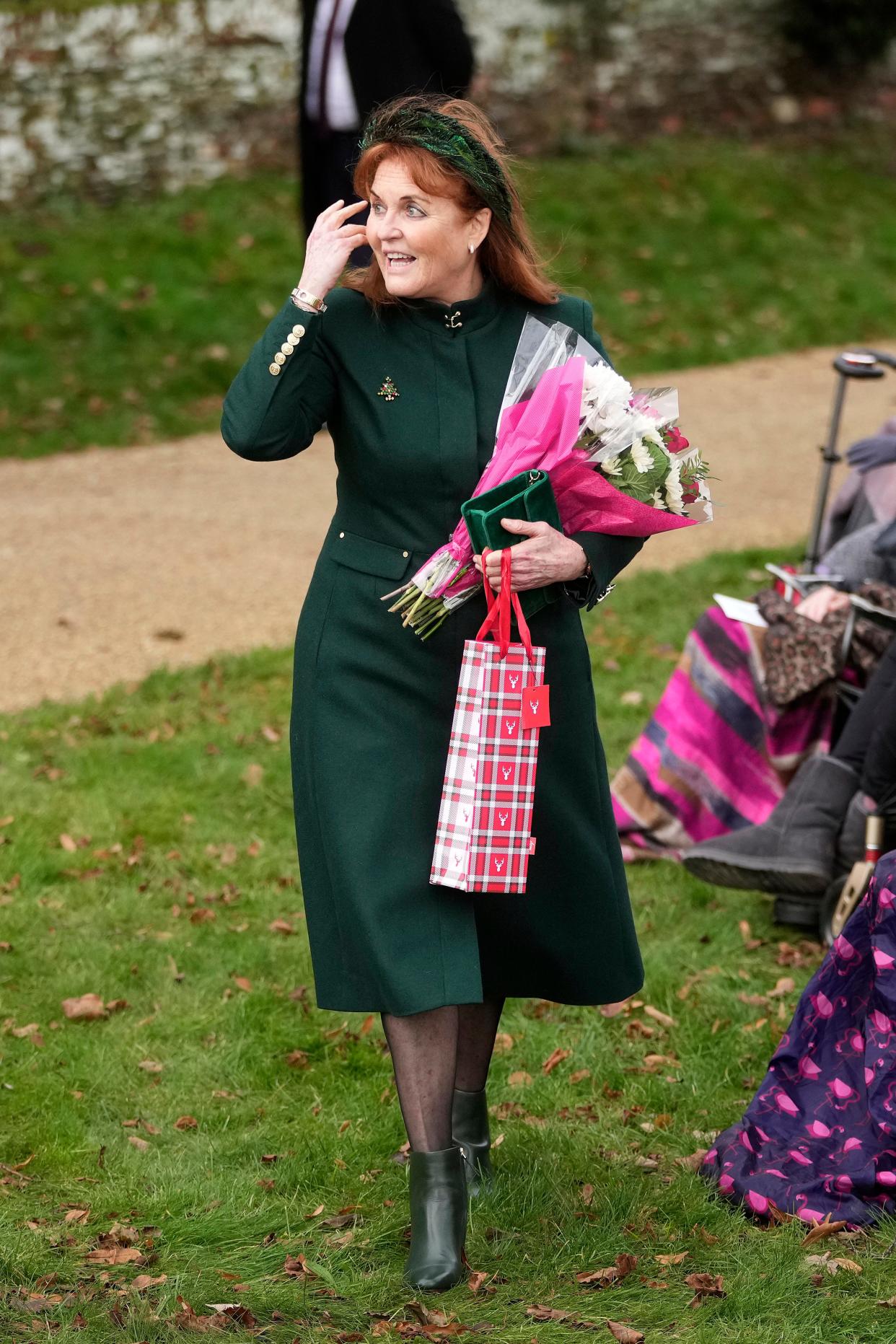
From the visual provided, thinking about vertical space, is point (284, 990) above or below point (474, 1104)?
below

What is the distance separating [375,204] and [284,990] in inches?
92.0

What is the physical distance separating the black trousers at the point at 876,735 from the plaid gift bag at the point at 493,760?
1.84m

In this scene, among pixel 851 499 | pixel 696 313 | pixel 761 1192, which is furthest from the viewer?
pixel 696 313

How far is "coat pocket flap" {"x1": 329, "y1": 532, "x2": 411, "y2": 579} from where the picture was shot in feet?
10.7

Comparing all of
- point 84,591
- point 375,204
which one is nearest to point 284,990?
point 375,204

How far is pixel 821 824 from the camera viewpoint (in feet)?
16.2

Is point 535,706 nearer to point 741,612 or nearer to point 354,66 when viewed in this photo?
point 741,612

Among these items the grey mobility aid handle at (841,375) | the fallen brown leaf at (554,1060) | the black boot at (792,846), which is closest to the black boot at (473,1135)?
the fallen brown leaf at (554,1060)

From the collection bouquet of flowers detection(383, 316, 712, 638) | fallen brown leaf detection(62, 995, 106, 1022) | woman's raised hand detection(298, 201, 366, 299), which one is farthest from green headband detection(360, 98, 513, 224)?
fallen brown leaf detection(62, 995, 106, 1022)

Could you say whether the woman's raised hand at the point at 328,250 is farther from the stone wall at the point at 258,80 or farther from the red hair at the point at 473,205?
the stone wall at the point at 258,80

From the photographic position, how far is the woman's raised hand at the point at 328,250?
314cm

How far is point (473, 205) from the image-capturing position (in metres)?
3.23

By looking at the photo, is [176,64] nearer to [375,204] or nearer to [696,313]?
[696,313]

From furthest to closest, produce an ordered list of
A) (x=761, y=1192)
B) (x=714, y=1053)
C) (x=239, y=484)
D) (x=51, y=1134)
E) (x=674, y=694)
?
(x=239, y=484), (x=674, y=694), (x=714, y=1053), (x=51, y=1134), (x=761, y=1192)
